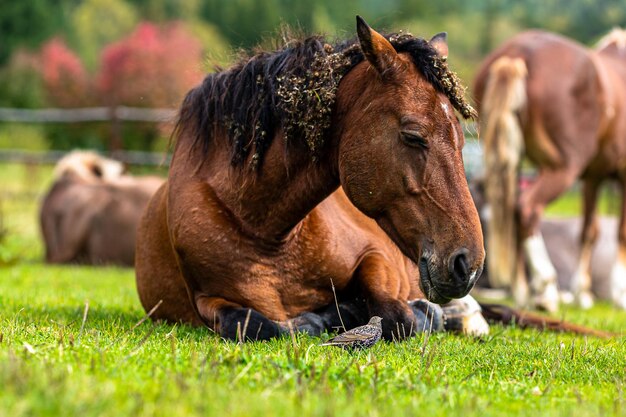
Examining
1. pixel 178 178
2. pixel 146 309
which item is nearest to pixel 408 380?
pixel 178 178

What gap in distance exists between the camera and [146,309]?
5.50m

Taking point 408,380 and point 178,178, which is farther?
point 178,178

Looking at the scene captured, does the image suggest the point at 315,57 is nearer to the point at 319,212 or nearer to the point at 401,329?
the point at 319,212

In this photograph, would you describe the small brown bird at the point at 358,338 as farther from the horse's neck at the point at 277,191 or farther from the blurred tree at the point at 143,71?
the blurred tree at the point at 143,71

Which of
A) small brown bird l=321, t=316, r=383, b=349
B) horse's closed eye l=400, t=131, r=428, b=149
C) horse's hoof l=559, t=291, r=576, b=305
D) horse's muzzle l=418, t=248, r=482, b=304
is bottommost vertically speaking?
horse's hoof l=559, t=291, r=576, b=305

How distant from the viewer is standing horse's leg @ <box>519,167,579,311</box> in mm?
8977

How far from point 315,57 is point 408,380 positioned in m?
1.96

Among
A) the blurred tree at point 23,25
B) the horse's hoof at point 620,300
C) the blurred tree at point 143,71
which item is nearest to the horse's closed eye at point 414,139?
the horse's hoof at point 620,300

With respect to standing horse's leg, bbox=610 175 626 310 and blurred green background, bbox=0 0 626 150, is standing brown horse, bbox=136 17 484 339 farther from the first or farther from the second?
standing horse's leg, bbox=610 175 626 310

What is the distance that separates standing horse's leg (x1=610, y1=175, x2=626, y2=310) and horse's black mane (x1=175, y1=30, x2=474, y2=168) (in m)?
6.78

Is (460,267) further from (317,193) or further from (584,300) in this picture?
(584,300)

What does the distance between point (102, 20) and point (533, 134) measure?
49.5 m

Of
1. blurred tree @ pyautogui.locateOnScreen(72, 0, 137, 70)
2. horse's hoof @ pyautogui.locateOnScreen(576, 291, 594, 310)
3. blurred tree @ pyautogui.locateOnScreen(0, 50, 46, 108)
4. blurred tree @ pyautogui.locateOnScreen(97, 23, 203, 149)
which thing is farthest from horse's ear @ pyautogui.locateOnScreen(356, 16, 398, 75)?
blurred tree @ pyautogui.locateOnScreen(72, 0, 137, 70)

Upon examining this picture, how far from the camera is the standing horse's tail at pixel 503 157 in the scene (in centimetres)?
898
